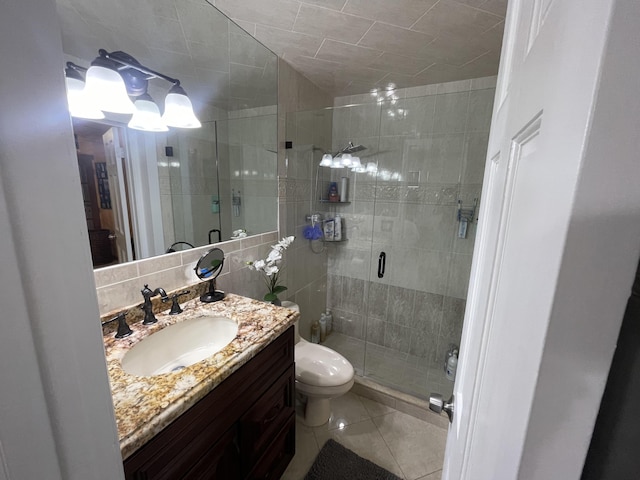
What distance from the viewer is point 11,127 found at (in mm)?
263

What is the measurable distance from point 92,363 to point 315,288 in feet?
7.37

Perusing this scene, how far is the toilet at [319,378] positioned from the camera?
59.7 inches

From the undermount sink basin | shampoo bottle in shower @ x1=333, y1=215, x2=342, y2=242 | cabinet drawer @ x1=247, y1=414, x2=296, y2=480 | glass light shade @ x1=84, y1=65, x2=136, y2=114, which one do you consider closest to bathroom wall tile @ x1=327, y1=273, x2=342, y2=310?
shampoo bottle in shower @ x1=333, y1=215, x2=342, y2=242

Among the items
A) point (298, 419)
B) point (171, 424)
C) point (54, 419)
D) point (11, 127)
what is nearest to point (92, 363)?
point (54, 419)

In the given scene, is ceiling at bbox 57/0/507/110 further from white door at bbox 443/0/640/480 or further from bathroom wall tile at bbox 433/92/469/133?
white door at bbox 443/0/640/480

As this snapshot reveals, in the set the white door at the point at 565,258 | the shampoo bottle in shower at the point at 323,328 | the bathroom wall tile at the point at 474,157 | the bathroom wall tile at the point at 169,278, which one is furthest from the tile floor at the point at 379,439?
the bathroom wall tile at the point at 474,157

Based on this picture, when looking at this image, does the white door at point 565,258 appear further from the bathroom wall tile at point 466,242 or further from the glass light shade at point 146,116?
the bathroom wall tile at point 466,242

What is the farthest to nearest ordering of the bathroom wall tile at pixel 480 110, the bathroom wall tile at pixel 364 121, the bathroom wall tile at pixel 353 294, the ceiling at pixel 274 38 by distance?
the bathroom wall tile at pixel 353 294, the bathroom wall tile at pixel 364 121, the bathroom wall tile at pixel 480 110, the ceiling at pixel 274 38

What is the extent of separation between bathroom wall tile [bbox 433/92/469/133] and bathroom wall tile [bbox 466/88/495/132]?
0.04 m

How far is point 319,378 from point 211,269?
0.90m

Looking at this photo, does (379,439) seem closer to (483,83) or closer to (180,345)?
(180,345)

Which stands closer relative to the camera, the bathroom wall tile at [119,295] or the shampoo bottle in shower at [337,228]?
the bathroom wall tile at [119,295]

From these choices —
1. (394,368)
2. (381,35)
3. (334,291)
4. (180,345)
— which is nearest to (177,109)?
(180,345)

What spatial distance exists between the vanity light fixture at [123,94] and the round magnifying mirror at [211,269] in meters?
0.63
